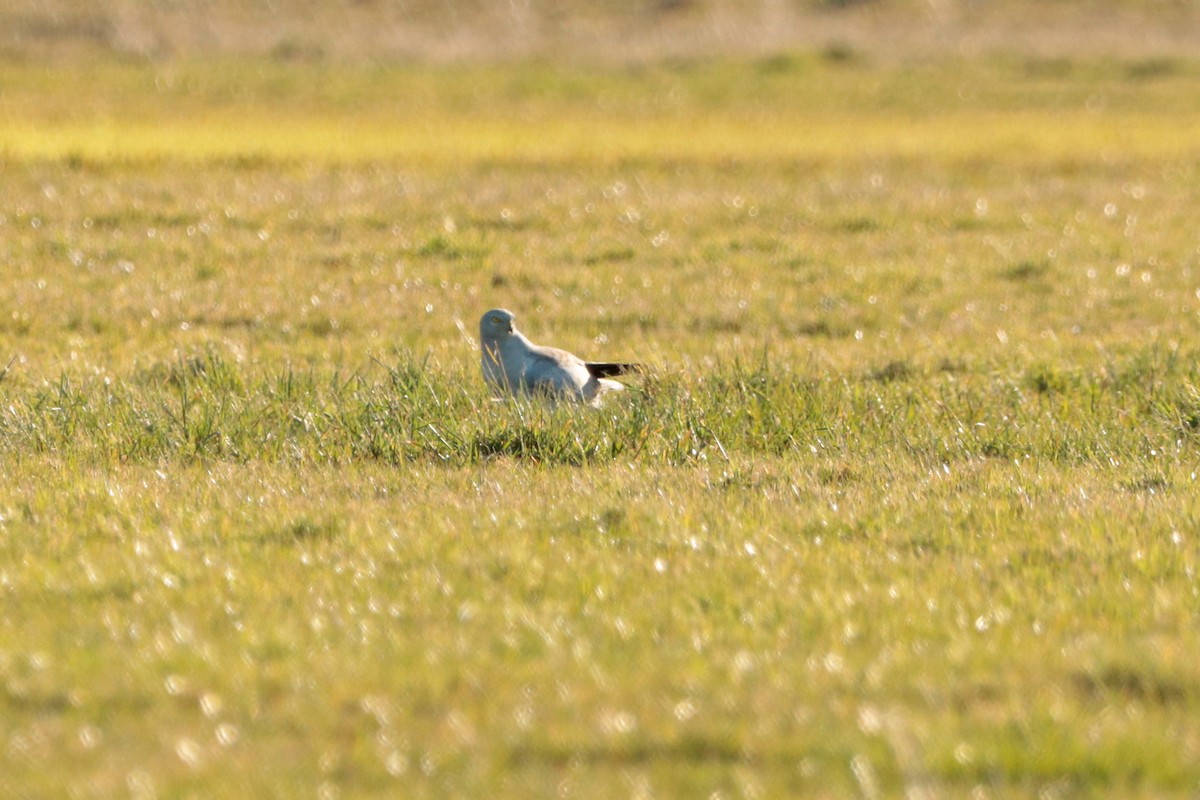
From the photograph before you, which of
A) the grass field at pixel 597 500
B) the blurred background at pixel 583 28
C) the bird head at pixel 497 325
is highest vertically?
the blurred background at pixel 583 28

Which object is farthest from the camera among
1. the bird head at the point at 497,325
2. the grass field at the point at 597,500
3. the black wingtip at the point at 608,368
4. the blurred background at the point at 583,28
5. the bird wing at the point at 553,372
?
the blurred background at the point at 583,28

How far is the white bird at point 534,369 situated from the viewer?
28.6ft

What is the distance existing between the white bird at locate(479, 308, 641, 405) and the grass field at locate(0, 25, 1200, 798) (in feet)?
0.77

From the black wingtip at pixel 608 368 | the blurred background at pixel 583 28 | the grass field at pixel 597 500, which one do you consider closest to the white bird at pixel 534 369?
the black wingtip at pixel 608 368

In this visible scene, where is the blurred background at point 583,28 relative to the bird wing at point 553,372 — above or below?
above

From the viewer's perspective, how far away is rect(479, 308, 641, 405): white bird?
8.71 metres

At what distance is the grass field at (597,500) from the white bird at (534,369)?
0.77 feet

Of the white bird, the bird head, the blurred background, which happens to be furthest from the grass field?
the blurred background

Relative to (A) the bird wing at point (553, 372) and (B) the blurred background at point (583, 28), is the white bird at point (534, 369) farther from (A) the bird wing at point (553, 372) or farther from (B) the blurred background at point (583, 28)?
(B) the blurred background at point (583, 28)

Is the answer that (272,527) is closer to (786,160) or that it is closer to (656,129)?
(786,160)

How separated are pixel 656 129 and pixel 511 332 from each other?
1983cm

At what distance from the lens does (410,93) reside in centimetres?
3491

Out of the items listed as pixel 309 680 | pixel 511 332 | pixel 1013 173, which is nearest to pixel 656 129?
pixel 1013 173

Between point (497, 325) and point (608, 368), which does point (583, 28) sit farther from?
point (608, 368)
